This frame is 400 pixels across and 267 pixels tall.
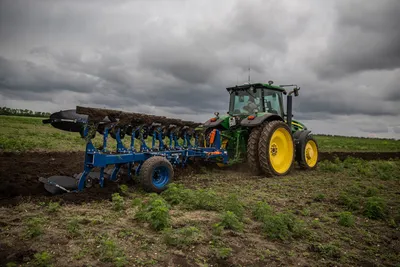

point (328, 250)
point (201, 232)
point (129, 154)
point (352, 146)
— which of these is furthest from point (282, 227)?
point (352, 146)

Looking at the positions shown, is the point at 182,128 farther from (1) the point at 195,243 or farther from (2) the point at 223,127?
(1) the point at 195,243

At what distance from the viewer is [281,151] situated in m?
8.73

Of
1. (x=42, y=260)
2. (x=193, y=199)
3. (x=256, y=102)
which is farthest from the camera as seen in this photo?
(x=256, y=102)

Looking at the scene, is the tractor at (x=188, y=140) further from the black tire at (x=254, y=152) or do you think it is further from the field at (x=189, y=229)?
the field at (x=189, y=229)

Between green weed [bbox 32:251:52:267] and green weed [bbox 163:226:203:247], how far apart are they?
1227 millimetres

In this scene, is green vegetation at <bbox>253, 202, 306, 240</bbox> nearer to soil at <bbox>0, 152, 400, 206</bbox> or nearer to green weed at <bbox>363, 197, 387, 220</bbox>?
green weed at <bbox>363, 197, 387, 220</bbox>

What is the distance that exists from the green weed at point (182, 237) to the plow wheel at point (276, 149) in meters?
4.52

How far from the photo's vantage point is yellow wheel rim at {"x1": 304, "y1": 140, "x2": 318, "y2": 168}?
1009 cm

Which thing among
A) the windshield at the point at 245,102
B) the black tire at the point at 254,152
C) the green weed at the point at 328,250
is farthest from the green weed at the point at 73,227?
the windshield at the point at 245,102

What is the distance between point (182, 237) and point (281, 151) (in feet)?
19.6

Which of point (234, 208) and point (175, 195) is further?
point (175, 195)

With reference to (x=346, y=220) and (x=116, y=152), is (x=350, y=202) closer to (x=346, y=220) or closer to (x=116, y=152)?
(x=346, y=220)

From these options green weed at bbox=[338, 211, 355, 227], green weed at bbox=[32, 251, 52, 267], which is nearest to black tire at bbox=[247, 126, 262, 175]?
green weed at bbox=[338, 211, 355, 227]

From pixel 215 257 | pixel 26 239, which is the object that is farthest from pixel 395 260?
pixel 26 239
